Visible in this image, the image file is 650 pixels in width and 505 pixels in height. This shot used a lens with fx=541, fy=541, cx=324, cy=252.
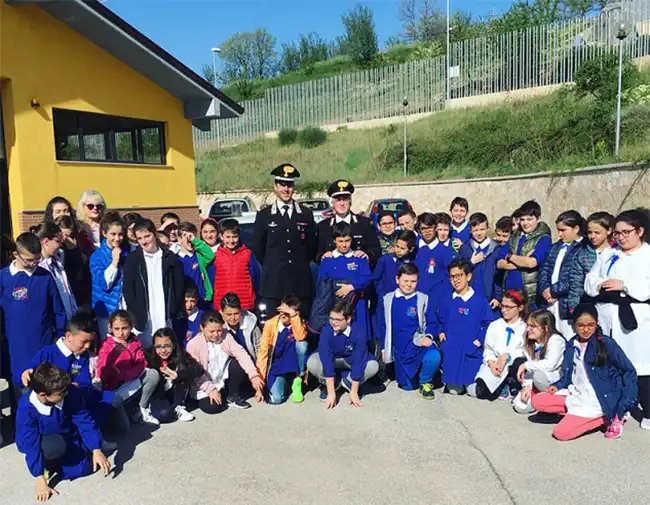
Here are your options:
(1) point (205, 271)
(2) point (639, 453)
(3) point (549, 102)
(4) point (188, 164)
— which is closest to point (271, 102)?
(3) point (549, 102)

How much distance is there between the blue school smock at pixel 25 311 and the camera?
409cm

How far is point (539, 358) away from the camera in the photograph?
4730 millimetres

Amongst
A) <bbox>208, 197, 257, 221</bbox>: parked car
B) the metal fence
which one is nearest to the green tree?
the metal fence

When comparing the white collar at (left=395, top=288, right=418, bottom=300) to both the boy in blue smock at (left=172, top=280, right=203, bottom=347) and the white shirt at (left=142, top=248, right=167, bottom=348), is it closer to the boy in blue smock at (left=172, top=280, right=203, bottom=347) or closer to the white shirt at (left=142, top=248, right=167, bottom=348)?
the boy in blue smock at (left=172, top=280, right=203, bottom=347)

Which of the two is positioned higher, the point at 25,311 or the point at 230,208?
the point at 230,208

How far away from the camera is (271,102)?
115 ft

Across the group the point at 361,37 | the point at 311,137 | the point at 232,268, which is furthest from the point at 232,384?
the point at 361,37

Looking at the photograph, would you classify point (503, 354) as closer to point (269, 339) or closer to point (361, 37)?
point (269, 339)

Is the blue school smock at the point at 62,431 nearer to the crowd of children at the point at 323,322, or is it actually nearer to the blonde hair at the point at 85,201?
the crowd of children at the point at 323,322

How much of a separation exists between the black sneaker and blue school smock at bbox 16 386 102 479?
1431 millimetres

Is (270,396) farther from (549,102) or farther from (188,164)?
(549,102)

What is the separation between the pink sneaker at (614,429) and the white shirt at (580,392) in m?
0.10

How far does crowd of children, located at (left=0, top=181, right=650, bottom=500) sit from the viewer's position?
13.3ft

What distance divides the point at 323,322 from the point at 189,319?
1312 millimetres
